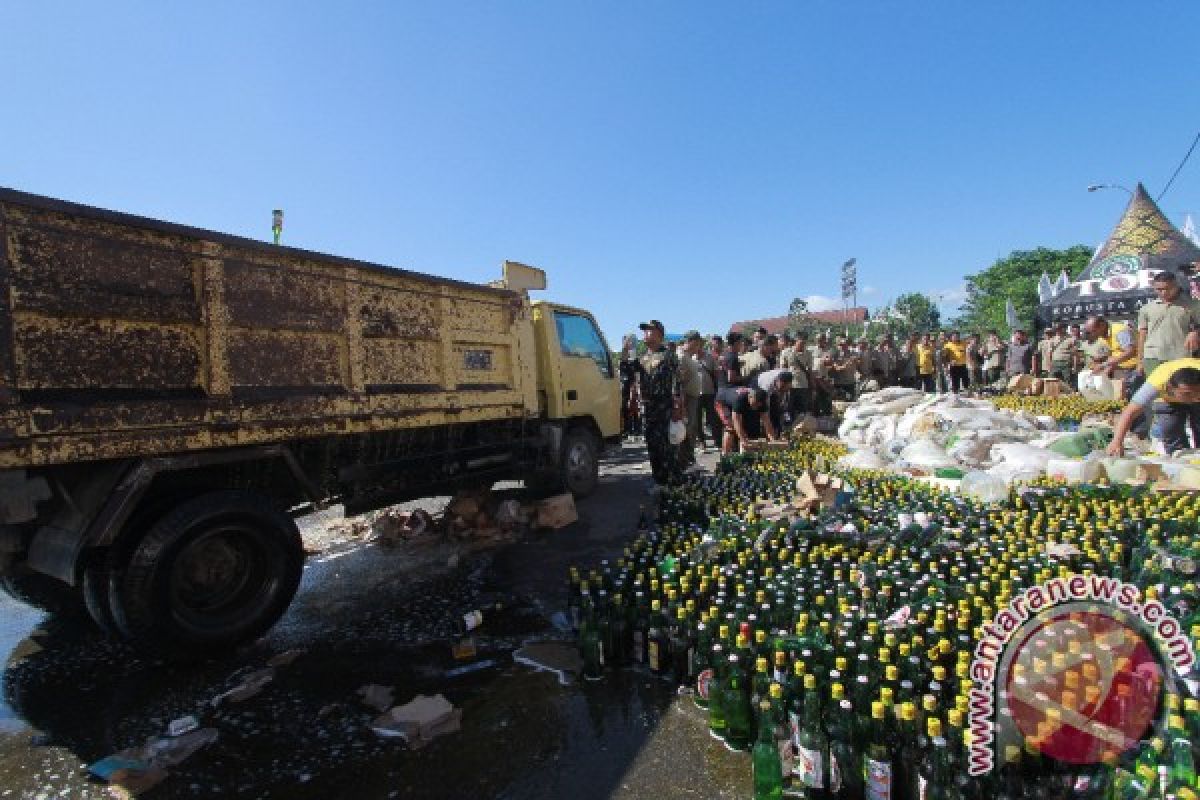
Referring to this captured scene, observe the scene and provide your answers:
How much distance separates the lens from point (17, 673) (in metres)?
3.53

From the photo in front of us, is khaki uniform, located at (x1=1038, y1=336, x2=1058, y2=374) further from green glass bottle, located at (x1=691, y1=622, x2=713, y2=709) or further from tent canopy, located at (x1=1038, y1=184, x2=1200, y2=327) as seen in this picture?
green glass bottle, located at (x1=691, y1=622, x2=713, y2=709)

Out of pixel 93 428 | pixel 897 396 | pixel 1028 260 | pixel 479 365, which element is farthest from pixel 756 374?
pixel 1028 260

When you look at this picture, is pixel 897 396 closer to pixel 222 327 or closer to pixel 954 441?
pixel 954 441

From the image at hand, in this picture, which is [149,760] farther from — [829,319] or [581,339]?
[829,319]

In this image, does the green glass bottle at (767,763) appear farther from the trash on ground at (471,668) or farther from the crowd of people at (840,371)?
the crowd of people at (840,371)

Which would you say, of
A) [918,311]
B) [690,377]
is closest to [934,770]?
[690,377]

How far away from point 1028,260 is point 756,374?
6481 centimetres

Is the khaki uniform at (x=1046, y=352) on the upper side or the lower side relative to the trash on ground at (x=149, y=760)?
upper

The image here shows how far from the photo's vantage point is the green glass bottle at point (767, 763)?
2197 mm

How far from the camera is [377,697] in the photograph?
9.96 feet

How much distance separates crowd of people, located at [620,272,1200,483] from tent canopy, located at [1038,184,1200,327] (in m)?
5.37

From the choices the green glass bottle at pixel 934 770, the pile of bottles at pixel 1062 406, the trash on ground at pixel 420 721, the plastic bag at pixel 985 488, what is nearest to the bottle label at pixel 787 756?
the green glass bottle at pixel 934 770

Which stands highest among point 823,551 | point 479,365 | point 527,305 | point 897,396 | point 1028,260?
point 1028,260

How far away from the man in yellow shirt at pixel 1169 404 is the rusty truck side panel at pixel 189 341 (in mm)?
5515
